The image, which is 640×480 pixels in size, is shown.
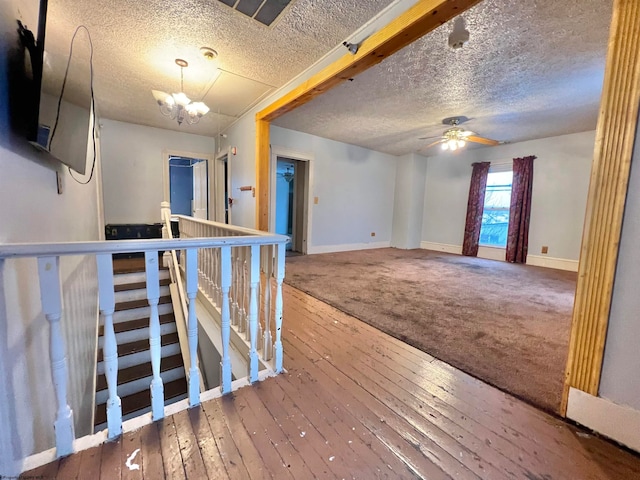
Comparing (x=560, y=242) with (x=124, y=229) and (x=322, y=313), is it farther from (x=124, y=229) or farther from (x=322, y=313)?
(x=124, y=229)

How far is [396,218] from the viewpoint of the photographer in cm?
657

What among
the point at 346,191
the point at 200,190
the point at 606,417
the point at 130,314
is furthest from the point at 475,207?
the point at 130,314

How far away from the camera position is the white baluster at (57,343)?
88 cm

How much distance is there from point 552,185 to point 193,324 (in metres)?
6.11

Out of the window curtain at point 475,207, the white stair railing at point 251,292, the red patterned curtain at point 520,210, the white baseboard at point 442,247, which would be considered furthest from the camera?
the white baseboard at point 442,247

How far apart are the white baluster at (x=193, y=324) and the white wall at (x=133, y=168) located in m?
4.44

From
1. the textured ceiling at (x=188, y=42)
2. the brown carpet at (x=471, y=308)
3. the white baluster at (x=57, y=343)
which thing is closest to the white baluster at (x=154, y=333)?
the white baluster at (x=57, y=343)

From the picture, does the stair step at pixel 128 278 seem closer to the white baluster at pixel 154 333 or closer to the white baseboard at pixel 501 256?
the white baluster at pixel 154 333

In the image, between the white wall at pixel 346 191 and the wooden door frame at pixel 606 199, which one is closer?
the wooden door frame at pixel 606 199

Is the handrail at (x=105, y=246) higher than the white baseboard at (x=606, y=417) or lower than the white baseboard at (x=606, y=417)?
higher

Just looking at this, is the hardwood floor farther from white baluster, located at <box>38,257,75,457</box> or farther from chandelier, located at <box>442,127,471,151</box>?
chandelier, located at <box>442,127,471,151</box>

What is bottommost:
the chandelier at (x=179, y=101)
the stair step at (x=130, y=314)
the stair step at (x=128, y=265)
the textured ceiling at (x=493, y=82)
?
the stair step at (x=130, y=314)

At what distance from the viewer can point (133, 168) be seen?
457 cm

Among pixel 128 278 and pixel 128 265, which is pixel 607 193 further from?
pixel 128 265
